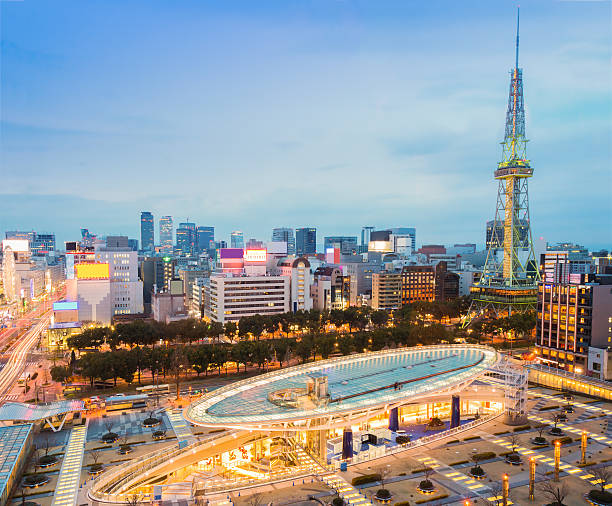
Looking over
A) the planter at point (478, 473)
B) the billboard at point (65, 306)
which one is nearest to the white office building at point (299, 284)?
the billboard at point (65, 306)

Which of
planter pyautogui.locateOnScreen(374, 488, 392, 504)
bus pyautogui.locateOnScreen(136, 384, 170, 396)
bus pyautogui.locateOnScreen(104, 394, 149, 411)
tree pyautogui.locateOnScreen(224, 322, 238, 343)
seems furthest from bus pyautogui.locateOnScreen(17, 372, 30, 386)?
planter pyautogui.locateOnScreen(374, 488, 392, 504)

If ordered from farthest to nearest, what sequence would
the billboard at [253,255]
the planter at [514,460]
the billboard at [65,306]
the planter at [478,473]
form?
the billboard at [253,255] → the billboard at [65,306] → the planter at [514,460] → the planter at [478,473]

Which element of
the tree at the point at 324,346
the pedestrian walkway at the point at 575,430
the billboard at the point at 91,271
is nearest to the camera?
the pedestrian walkway at the point at 575,430

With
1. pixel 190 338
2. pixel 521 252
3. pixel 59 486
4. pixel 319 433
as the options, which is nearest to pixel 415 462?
pixel 319 433

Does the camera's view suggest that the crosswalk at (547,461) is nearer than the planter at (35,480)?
No

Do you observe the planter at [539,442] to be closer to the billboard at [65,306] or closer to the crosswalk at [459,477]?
the crosswalk at [459,477]

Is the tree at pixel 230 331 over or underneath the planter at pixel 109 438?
over

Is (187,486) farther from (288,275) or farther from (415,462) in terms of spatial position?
(288,275)
